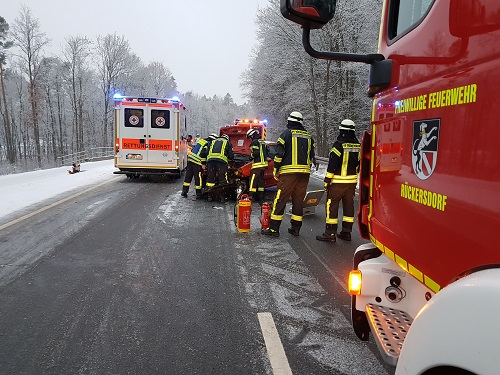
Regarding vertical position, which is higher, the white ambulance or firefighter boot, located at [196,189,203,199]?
the white ambulance

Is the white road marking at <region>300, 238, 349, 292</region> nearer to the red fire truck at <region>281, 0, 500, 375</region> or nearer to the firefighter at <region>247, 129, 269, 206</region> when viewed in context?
the red fire truck at <region>281, 0, 500, 375</region>

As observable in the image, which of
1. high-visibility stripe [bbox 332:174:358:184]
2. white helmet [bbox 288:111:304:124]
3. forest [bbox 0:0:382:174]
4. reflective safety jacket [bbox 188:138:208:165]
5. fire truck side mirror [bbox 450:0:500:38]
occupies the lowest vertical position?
high-visibility stripe [bbox 332:174:358:184]

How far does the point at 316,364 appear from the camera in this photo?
2781 millimetres

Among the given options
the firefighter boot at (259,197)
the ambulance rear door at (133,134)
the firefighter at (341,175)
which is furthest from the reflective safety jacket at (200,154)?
the firefighter at (341,175)

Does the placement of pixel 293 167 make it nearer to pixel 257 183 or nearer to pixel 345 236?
pixel 345 236

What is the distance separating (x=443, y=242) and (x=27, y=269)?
4.76 metres

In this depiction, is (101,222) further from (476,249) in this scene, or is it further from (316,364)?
(476,249)

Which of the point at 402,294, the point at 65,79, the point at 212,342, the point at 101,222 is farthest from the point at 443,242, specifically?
the point at 65,79

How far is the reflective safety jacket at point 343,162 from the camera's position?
6352 millimetres

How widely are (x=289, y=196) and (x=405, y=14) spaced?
4559mm

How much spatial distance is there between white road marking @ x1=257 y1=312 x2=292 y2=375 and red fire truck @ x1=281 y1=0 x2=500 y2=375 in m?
0.65

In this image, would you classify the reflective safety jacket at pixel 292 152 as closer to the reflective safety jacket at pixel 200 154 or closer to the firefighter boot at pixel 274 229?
the firefighter boot at pixel 274 229

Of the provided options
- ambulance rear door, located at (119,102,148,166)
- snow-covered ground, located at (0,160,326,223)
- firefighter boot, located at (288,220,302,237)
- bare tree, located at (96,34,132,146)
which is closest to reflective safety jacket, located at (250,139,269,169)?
firefighter boot, located at (288,220,302,237)

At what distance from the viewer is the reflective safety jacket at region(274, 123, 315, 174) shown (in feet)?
20.9
